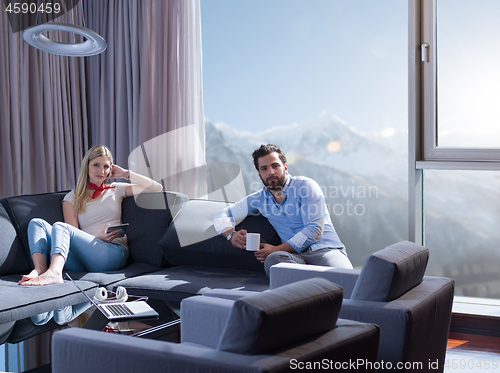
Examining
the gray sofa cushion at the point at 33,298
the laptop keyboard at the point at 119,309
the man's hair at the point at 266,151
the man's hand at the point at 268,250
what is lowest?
the gray sofa cushion at the point at 33,298

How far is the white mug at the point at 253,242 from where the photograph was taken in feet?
9.25

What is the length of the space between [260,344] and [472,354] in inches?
79.9

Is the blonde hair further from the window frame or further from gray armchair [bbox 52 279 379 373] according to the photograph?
the window frame

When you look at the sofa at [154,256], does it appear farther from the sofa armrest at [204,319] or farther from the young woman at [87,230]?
the sofa armrest at [204,319]

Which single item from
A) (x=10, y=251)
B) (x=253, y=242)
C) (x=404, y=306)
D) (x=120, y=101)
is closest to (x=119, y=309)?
(x=253, y=242)

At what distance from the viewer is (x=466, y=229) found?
21.3ft

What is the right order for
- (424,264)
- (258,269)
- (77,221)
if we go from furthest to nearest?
(77,221)
(258,269)
(424,264)

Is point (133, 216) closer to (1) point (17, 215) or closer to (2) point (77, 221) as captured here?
(2) point (77, 221)

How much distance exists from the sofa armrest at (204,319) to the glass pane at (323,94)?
4.67 m

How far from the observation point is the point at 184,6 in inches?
160

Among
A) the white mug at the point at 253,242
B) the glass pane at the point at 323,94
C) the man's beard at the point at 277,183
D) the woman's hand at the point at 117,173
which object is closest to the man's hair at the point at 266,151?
the man's beard at the point at 277,183

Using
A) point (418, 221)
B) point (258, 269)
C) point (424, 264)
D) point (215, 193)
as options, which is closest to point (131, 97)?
point (215, 193)

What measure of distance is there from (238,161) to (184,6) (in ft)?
12.5

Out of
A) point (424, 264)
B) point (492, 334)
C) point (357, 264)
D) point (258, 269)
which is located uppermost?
point (424, 264)
